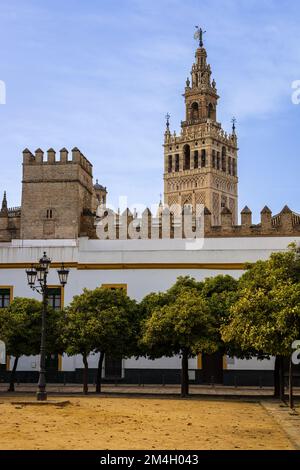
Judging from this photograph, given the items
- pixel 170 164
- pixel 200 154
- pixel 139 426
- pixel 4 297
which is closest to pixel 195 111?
pixel 200 154

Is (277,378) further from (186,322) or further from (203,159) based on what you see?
(203,159)

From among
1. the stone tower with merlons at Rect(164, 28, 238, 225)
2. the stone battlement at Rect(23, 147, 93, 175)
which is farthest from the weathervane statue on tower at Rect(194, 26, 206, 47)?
the stone battlement at Rect(23, 147, 93, 175)

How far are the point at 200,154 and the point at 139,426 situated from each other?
74.5 meters

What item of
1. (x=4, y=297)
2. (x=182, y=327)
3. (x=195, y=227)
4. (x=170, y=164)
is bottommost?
(x=182, y=327)

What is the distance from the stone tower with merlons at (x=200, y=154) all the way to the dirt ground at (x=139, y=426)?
6674 centimetres

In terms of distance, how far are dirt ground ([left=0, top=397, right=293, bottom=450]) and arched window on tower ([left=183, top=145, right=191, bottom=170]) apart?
228 ft

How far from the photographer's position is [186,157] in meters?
90.4

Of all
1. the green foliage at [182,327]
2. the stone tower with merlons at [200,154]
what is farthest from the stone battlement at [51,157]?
the stone tower with merlons at [200,154]

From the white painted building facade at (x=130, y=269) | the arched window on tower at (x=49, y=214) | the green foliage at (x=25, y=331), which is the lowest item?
the green foliage at (x=25, y=331)

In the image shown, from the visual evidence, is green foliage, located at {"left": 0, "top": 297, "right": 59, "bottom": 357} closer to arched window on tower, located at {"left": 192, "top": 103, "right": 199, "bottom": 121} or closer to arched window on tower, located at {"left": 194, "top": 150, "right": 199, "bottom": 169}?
arched window on tower, located at {"left": 194, "top": 150, "right": 199, "bottom": 169}

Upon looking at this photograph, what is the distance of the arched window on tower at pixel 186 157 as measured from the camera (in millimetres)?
89562

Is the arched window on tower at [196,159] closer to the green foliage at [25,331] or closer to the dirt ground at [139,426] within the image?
the green foliage at [25,331]

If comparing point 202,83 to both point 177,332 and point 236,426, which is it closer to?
point 177,332
